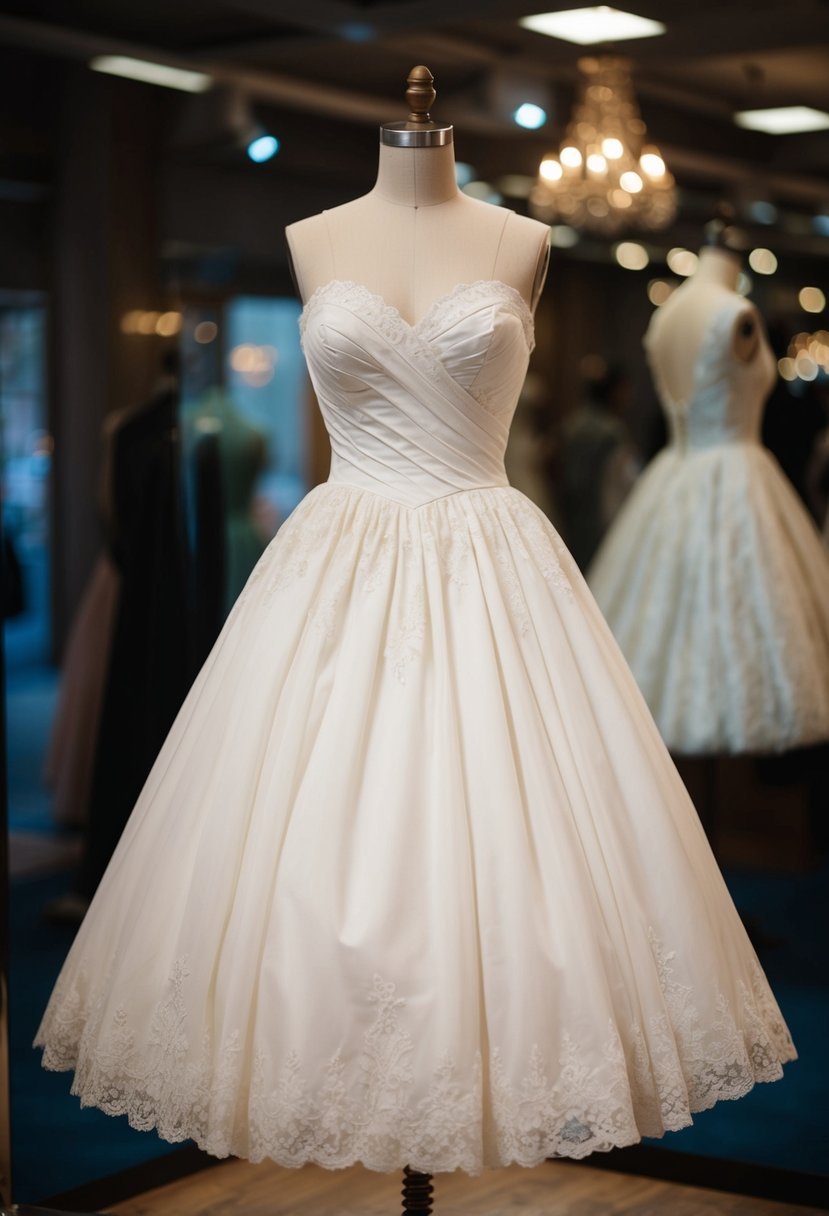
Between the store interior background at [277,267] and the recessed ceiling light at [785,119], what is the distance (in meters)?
0.06

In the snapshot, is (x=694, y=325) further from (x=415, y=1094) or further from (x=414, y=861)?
(x=415, y=1094)

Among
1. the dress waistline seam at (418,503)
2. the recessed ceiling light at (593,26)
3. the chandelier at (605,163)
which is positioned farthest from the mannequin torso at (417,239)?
the chandelier at (605,163)

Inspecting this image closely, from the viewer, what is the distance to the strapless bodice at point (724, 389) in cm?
364

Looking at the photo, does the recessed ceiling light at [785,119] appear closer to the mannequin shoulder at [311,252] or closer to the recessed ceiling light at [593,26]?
the recessed ceiling light at [593,26]

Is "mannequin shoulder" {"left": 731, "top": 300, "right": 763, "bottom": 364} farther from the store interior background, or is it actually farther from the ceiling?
the ceiling

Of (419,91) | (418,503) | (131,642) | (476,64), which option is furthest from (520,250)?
(476,64)

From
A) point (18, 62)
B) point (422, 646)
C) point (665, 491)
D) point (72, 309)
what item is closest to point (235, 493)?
point (665, 491)

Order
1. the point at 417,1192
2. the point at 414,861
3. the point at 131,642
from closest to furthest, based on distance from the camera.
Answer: the point at 414,861
the point at 417,1192
the point at 131,642

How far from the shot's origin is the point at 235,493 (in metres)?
5.50

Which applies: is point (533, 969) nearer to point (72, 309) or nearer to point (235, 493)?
point (235, 493)

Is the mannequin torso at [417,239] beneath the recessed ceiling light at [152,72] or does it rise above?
beneath

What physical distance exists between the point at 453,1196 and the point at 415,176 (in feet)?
5.85

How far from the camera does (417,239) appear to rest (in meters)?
2.21

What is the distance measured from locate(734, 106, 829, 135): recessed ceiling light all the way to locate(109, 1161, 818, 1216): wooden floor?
4092 millimetres
